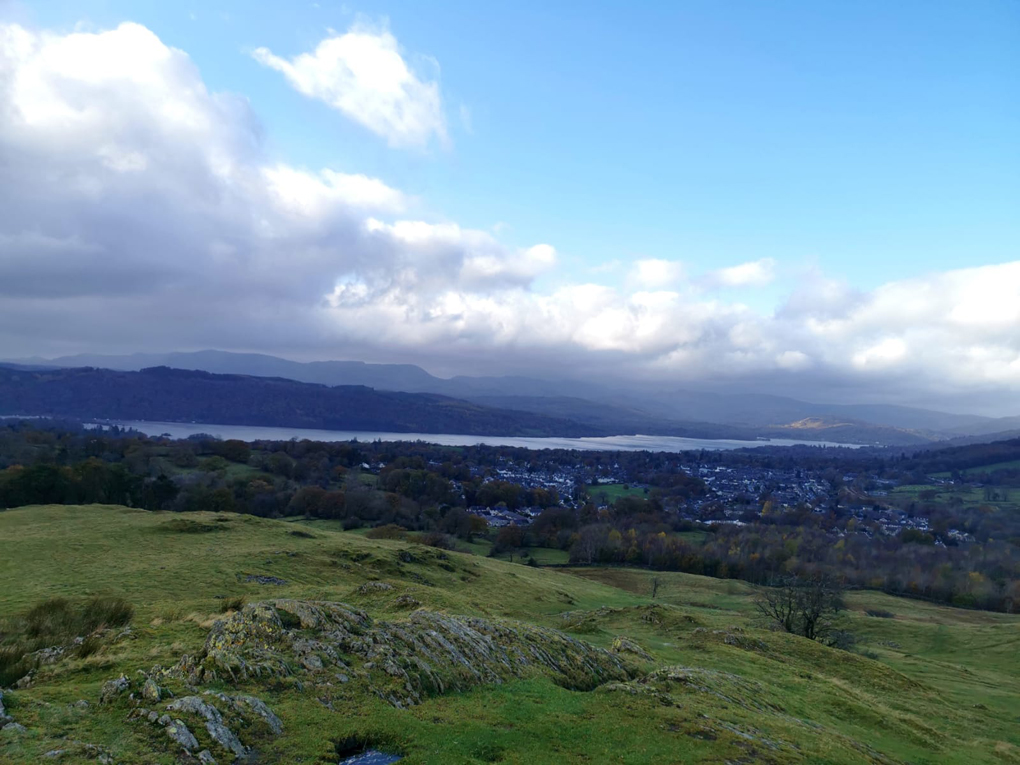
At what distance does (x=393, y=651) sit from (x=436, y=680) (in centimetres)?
196

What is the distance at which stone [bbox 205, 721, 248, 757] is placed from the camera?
12836 millimetres

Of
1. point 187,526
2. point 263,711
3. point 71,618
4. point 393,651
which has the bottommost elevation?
point 187,526

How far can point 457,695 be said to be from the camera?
18.3m

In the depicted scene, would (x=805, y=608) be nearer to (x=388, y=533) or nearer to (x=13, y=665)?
(x=13, y=665)

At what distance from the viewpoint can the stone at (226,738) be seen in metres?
12.8

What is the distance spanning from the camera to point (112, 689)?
14.7 meters

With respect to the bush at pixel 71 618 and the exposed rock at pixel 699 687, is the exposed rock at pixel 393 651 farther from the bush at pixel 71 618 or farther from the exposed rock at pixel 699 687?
the bush at pixel 71 618

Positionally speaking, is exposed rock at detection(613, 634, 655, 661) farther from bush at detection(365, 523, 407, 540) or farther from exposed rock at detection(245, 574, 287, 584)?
bush at detection(365, 523, 407, 540)

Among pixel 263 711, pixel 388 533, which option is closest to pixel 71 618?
pixel 263 711

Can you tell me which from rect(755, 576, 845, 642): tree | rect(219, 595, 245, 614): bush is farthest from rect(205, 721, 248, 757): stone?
rect(755, 576, 845, 642): tree

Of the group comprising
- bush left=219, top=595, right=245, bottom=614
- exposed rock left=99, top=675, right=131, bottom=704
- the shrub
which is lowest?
the shrub

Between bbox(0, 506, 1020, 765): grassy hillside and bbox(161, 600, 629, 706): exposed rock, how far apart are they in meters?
0.09

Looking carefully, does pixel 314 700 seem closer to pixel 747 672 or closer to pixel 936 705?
pixel 747 672

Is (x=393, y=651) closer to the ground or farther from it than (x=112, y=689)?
closer to the ground
